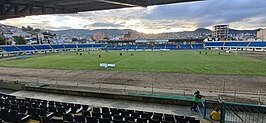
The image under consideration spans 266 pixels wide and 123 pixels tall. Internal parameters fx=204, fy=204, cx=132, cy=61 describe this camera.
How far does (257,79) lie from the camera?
931 inches

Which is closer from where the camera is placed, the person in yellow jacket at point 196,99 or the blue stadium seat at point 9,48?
the person in yellow jacket at point 196,99

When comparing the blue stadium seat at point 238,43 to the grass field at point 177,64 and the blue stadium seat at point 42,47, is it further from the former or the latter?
the blue stadium seat at point 42,47

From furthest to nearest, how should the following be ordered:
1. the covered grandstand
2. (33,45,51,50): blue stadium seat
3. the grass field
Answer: (33,45,51,50): blue stadium seat < the covered grandstand < the grass field

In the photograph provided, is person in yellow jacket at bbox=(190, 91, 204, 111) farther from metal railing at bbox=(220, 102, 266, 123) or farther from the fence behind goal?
metal railing at bbox=(220, 102, 266, 123)

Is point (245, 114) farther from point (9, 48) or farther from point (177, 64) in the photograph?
point (9, 48)

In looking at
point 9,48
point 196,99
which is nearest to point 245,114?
point 196,99

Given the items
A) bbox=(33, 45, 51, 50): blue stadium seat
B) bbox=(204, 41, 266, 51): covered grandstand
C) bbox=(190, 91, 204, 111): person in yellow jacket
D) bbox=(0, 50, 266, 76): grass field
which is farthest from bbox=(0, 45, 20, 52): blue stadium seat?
bbox=(204, 41, 266, 51): covered grandstand

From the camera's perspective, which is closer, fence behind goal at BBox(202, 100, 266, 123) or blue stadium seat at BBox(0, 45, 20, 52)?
fence behind goal at BBox(202, 100, 266, 123)

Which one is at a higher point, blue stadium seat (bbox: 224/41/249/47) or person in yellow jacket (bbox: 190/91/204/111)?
blue stadium seat (bbox: 224/41/249/47)

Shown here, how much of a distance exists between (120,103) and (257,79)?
18.0m

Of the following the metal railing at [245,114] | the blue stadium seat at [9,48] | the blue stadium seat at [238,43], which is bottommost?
the metal railing at [245,114]

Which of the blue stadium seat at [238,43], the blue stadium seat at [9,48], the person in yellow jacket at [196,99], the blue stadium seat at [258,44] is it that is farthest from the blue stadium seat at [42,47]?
the blue stadium seat at [258,44]

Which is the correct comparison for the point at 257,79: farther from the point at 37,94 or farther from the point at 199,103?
the point at 37,94

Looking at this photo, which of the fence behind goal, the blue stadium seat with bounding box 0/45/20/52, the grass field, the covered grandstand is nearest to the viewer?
the fence behind goal
